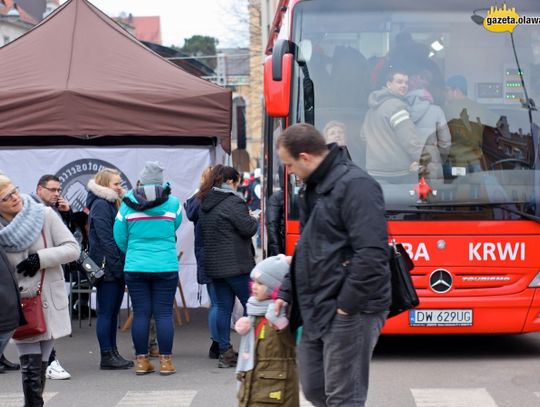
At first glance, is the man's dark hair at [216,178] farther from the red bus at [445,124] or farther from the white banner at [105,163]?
the white banner at [105,163]

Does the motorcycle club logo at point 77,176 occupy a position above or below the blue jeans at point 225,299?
above

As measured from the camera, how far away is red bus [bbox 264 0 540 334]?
9.12m

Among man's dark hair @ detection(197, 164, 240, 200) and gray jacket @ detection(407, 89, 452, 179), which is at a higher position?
gray jacket @ detection(407, 89, 452, 179)

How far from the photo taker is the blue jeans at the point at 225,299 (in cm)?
944

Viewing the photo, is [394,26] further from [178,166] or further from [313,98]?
[178,166]

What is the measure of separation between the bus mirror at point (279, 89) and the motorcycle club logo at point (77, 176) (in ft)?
11.1

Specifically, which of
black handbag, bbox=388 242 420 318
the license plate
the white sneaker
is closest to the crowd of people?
black handbag, bbox=388 242 420 318

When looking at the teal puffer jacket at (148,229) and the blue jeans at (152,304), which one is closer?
the teal puffer jacket at (148,229)

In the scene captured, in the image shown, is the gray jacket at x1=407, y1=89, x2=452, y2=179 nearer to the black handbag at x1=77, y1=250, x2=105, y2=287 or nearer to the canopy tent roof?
the canopy tent roof

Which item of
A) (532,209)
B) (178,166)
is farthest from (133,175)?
(532,209)

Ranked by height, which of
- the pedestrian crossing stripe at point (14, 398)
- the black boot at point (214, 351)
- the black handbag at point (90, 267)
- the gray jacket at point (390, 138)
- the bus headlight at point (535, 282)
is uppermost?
the gray jacket at point (390, 138)

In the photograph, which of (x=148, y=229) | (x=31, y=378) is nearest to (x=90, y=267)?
(x=148, y=229)

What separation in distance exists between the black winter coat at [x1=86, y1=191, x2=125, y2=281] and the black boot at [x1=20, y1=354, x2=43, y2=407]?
2486mm

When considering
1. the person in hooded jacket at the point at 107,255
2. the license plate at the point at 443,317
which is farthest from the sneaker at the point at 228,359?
the license plate at the point at 443,317
